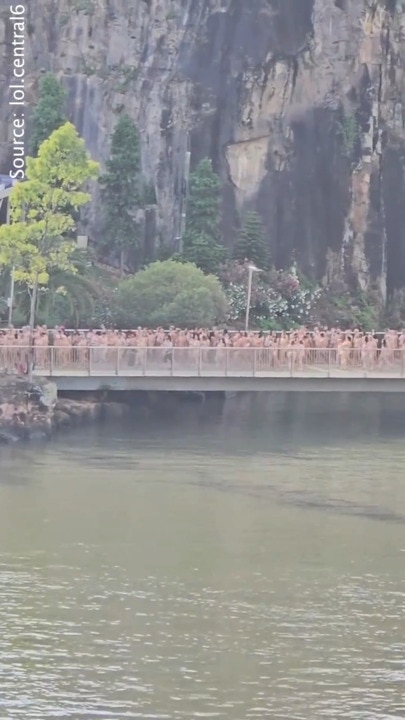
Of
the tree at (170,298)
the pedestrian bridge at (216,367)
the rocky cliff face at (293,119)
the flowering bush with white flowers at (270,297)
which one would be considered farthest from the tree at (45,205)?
the rocky cliff face at (293,119)

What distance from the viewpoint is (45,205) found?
4775 centimetres

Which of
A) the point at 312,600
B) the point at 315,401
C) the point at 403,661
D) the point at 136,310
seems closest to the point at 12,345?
the point at 136,310

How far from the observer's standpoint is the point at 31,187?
47.6 meters

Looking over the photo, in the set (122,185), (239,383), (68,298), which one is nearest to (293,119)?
(122,185)

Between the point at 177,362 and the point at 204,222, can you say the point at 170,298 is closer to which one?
the point at 177,362

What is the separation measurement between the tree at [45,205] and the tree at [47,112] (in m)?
19.3

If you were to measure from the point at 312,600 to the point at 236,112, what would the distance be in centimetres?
4933

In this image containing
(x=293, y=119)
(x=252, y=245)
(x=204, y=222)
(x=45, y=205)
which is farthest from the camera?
(x=293, y=119)

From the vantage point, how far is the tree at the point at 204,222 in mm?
66750

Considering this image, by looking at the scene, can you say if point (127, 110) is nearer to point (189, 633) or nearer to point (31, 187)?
point (31, 187)

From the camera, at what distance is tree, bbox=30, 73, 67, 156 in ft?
224

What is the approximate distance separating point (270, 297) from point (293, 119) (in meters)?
11.0

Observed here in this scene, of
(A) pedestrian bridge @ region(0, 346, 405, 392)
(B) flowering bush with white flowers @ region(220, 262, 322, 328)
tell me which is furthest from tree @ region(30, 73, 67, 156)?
(A) pedestrian bridge @ region(0, 346, 405, 392)

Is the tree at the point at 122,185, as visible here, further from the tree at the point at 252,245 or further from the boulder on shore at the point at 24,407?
the boulder on shore at the point at 24,407
